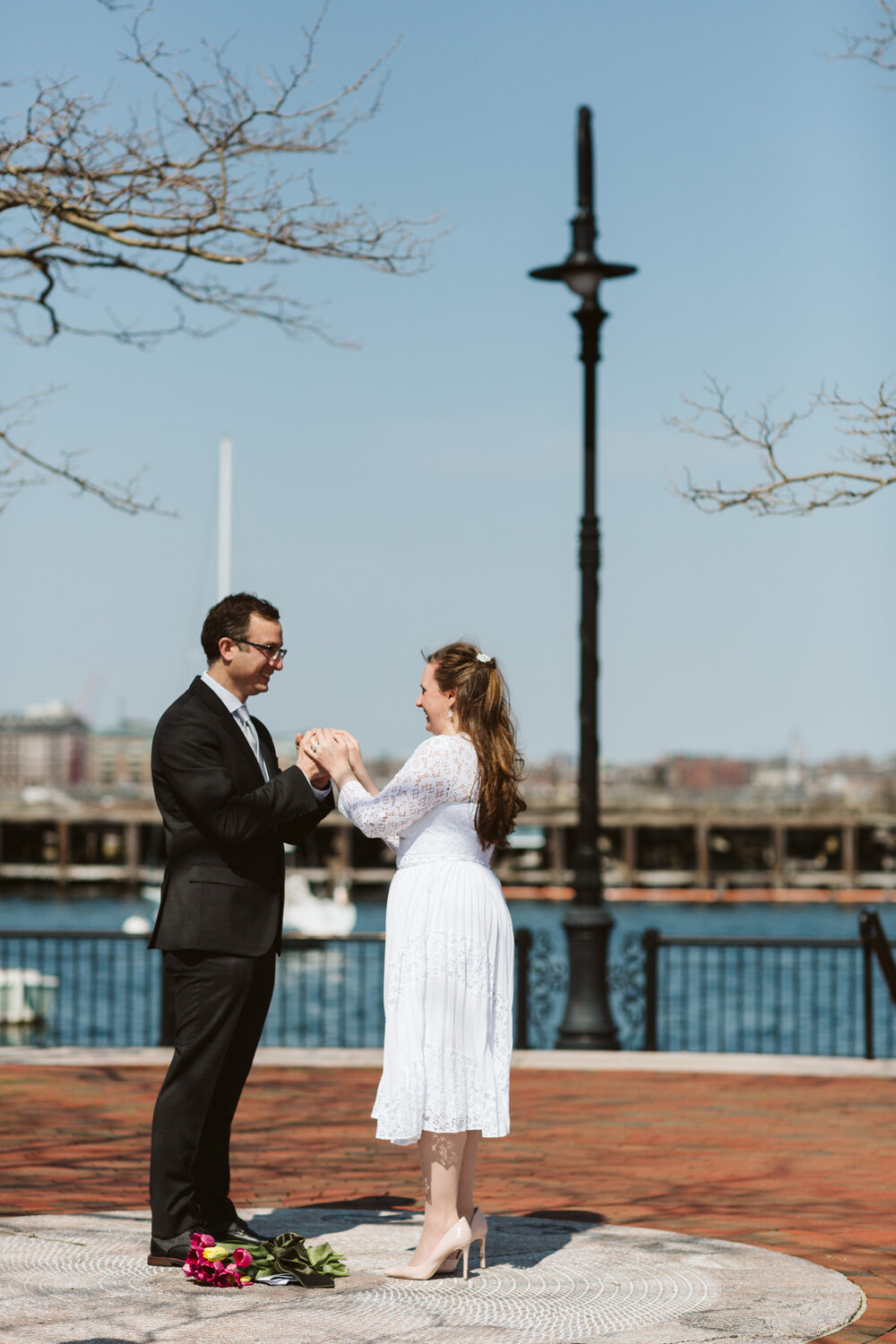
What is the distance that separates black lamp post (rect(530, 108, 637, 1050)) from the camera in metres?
12.1

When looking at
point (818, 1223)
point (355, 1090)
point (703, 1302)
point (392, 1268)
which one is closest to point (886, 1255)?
point (818, 1223)

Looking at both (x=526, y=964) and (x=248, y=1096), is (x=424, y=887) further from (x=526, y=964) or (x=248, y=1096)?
(x=526, y=964)

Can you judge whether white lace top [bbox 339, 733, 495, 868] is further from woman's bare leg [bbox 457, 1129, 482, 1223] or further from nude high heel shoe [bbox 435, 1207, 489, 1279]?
nude high heel shoe [bbox 435, 1207, 489, 1279]

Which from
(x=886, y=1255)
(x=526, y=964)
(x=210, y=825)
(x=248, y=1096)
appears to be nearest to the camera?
(x=210, y=825)

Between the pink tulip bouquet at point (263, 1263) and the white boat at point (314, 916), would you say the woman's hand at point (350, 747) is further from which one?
the white boat at point (314, 916)

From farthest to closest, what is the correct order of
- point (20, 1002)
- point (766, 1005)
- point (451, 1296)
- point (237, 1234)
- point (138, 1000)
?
point (766, 1005)
point (138, 1000)
point (20, 1002)
point (237, 1234)
point (451, 1296)

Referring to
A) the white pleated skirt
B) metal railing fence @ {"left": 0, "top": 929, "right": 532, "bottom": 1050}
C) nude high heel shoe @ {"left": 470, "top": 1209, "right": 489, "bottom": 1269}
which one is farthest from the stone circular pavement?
metal railing fence @ {"left": 0, "top": 929, "right": 532, "bottom": 1050}

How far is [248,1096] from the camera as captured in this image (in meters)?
9.91

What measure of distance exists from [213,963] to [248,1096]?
5020 mm

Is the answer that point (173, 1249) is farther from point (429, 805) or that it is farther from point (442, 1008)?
point (429, 805)

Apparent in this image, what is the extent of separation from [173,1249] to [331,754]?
1670mm

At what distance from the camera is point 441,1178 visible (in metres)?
5.22

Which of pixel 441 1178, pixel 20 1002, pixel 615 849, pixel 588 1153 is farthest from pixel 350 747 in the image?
pixel 615 849

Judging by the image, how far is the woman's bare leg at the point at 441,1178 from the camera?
5.22 metres
